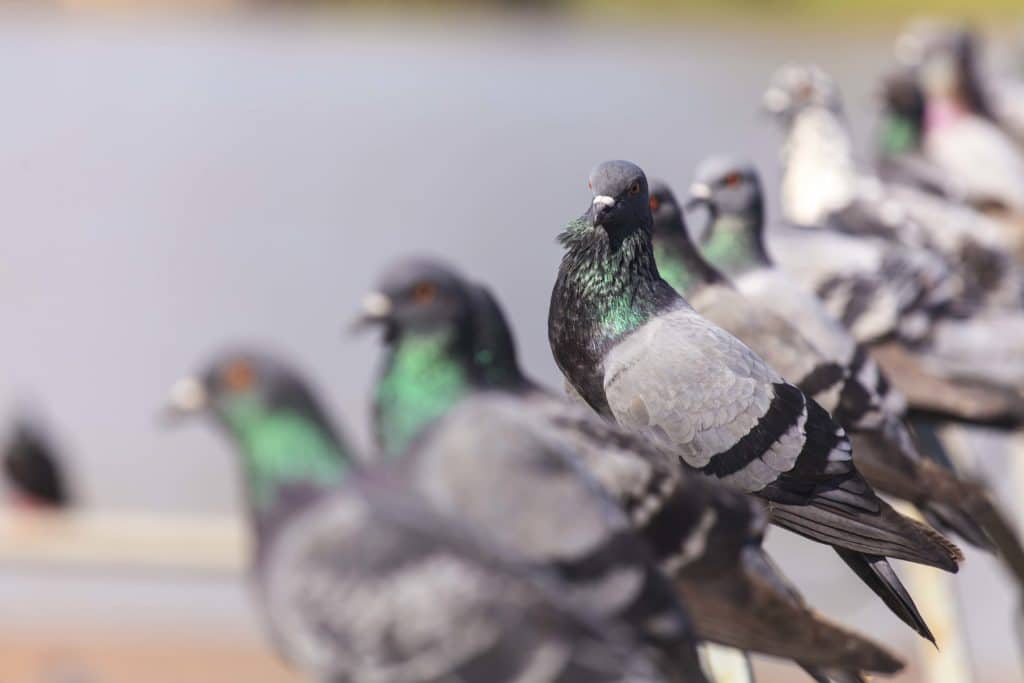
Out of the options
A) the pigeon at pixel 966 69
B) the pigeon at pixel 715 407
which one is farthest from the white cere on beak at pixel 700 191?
the pigeon at pixel 966 69

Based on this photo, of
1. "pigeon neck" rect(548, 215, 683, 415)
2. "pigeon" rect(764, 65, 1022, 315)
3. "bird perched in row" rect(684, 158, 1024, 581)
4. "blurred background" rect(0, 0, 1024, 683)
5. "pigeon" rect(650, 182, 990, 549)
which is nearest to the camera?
"pigeon neck" rect(548, 215, 683, 415)

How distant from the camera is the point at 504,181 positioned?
17578mm

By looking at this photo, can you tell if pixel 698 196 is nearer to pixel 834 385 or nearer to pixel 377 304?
pixel 834 385

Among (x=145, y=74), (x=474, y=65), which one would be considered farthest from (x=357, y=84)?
(x=145, y=74)

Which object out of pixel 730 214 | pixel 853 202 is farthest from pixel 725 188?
pixel 853 202

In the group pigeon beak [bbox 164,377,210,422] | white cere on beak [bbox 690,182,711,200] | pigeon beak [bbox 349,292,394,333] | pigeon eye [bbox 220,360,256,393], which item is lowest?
white cere on beak [bbox 690,182,711,200]

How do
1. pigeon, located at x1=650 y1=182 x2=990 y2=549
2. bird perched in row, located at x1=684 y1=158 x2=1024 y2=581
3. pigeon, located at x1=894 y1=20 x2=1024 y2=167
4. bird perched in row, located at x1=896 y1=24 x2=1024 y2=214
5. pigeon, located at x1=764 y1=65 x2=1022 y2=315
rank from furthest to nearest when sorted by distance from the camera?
1. pigeon, located at x1=894 y1=20 x2=1024 y2=167
2. bird perched in row, located at x1=896 y1=24 x2=1024 y2=214
3. pigeon, located at x1=764 y1=65 x2=1022 y2=315
4. bird perched in row, located at x1=684 y1=158 x2=1024 y2=581
5. pigeon, located at x1=650 y1=182 x2=990 y2=549

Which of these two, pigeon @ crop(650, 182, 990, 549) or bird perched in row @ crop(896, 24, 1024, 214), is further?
bird perched in row @ crop(896, 24, 1024, 214)

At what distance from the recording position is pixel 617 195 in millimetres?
1894

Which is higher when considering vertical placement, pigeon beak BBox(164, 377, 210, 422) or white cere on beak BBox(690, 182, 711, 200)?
pigeon beak BBox(164, 377, 210, 422)

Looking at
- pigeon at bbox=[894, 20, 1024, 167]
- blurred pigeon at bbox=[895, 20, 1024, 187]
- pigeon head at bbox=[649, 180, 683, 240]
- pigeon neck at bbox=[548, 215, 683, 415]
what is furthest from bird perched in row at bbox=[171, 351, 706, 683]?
pigeon at bbox=[894, 20, 1024, 167]

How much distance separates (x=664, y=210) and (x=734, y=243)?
1.66ft

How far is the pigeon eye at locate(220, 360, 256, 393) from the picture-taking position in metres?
1.71

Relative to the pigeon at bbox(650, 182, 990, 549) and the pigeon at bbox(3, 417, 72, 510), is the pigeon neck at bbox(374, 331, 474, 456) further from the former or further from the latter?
the pigeon at bbox(3, 417, 72, 510)
